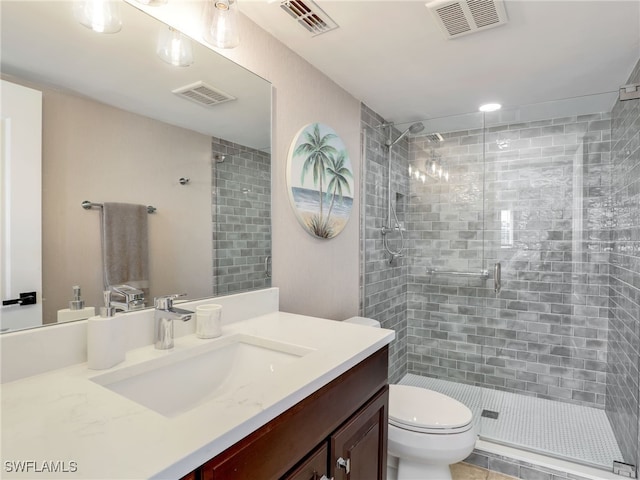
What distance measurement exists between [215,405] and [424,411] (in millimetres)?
1449

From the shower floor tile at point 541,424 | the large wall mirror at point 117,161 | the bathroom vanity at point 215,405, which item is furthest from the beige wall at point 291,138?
the shower floor tile at point 541,424

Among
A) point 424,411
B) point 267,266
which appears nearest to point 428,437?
point 424,411

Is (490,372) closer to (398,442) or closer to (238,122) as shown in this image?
(398,442)

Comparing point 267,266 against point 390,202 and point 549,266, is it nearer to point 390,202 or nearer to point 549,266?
point 390,202

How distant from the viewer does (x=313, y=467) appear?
0.92 metres

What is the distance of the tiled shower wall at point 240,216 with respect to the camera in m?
1.48

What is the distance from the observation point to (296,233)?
1.90m

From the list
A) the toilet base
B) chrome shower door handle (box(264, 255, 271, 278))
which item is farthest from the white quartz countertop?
the toilet base

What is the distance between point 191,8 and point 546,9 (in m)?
1.43

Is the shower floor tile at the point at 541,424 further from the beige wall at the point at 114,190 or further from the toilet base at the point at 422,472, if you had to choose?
the beige wall at the point at 114,190

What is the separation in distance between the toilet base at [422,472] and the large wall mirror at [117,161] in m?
1.25

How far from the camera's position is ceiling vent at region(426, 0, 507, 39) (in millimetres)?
1477

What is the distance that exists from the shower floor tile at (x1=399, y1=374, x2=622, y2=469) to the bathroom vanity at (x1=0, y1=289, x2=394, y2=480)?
4.66 feet

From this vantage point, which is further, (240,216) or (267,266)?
(267,266)
